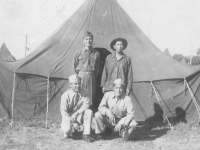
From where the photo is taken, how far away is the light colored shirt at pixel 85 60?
4895 millimetres

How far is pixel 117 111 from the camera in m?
4.35

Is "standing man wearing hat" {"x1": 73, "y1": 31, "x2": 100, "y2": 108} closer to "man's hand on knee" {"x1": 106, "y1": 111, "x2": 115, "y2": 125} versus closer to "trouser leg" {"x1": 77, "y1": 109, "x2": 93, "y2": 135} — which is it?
"trouser leg" {"x1": 77, "y1": 109, "x2": 93, "y2": 135}

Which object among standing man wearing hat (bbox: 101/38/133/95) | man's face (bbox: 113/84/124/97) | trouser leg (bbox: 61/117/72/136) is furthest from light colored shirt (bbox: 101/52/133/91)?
trouser leg (bbox: 61/117/72/136)

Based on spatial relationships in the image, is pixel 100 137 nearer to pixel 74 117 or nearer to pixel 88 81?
pixel 74 117

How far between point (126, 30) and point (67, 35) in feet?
4.94

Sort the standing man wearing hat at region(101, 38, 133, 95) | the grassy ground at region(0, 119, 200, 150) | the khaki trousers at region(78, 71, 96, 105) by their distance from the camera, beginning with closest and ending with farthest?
the grassy ground at region(0, 119, 200, 150)
the standing man wearing hat at region(101, 38, 133, 95)
the khaki trousers at region(78, 71, 96, 105)

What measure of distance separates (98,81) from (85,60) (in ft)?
2.71

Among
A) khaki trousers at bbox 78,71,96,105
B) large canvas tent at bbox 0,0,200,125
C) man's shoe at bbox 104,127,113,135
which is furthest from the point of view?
large canvas tent at bbox 0,0,200,125

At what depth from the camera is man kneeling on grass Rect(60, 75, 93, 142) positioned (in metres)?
4.11

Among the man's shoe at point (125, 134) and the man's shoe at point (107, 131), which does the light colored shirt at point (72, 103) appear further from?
the man's shoe at point (125, 134)

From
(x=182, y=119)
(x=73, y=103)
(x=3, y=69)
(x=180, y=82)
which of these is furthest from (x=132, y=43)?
(x=3, y=69)

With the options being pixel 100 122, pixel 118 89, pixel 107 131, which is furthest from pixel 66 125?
pixel 118 89

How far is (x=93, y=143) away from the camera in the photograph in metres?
4.11

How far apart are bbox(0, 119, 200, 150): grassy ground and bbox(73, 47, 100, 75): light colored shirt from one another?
50.5 inches
